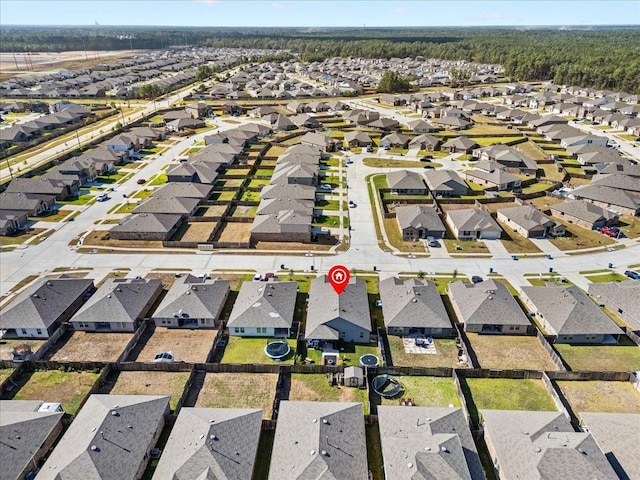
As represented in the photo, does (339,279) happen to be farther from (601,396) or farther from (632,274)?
(632,274)

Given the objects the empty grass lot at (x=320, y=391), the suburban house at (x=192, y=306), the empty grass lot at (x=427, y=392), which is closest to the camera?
the empty grass lot at (x=427, y=392)

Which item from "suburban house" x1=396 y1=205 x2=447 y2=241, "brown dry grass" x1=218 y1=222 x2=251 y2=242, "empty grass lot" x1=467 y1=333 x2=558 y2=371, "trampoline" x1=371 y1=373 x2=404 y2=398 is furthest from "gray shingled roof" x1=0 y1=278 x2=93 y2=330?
"empty grass lot" x1=467 y1=333 x2=558 y2=371

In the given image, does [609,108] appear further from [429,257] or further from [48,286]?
[48,286]

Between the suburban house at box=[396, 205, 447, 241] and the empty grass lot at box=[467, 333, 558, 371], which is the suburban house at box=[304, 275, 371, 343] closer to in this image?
the empty grass lot at box=[467, 333, 558, 371]

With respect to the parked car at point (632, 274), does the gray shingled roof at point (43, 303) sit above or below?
above

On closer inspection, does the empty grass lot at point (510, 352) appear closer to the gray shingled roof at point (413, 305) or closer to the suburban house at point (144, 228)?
the gray shingled roof at point (413, 305)

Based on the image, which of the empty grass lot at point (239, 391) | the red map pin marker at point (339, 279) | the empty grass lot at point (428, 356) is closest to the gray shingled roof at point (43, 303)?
the empty grass lot at point (239, 391)
